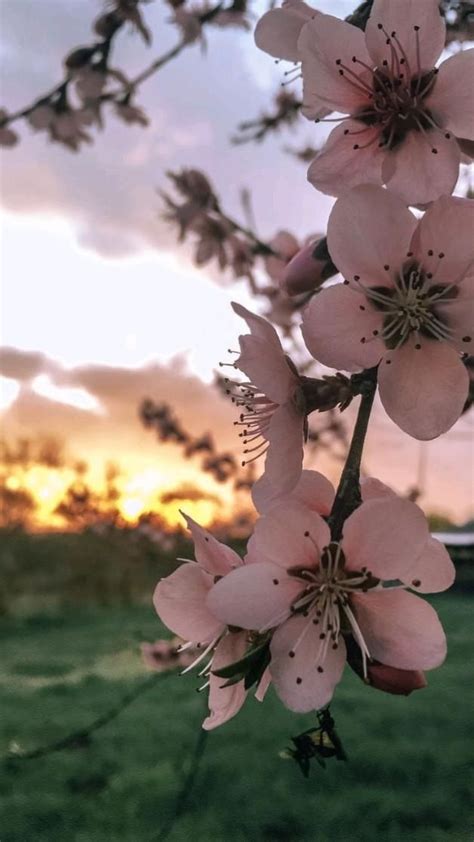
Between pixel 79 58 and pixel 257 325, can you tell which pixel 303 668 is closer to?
pixel 257 325

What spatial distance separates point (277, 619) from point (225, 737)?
2648 mm

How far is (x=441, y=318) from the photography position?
608mm

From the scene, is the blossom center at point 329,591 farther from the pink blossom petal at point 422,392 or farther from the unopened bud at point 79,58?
the unopened bud at point 79,58

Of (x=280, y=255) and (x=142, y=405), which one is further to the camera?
(x=142, y=405)

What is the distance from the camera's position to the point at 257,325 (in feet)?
1.94

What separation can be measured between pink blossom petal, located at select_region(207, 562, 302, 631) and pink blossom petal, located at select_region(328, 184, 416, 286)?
23 centimetres

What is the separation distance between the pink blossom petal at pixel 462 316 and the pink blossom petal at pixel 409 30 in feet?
0.66

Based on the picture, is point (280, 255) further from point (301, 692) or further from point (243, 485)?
point (243, 485)

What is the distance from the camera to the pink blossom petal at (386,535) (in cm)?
54

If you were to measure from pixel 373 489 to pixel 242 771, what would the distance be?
2.28 meters

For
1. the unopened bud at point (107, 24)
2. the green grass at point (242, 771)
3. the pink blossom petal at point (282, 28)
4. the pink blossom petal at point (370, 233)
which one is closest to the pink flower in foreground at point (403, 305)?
the pink blossom petal at point (370, 233)

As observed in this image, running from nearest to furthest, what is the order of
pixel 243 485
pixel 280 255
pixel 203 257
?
1. pixel 280 255
2. pixel 203 257
3. pixel 243 485

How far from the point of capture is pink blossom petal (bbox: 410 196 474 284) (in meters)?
0.56

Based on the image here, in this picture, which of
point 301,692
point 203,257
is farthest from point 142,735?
point 301,692
